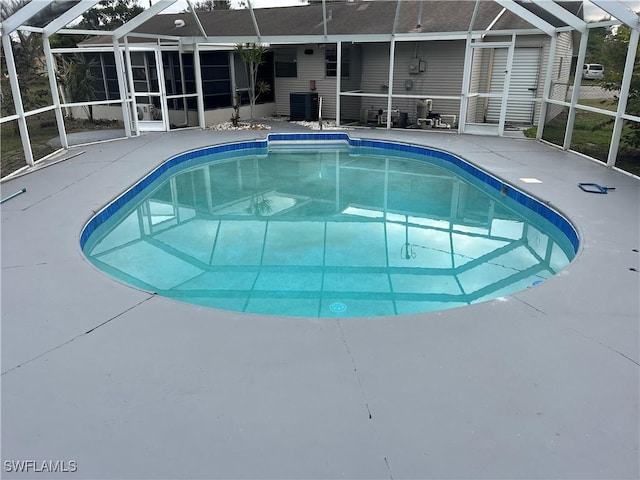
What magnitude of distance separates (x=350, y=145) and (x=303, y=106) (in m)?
2.99

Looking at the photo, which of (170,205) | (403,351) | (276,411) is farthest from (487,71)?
(276,411)

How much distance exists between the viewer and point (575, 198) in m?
5.81

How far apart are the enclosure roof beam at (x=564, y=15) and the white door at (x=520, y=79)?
2.81m

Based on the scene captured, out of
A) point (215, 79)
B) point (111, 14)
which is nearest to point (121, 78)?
point (215, 79)

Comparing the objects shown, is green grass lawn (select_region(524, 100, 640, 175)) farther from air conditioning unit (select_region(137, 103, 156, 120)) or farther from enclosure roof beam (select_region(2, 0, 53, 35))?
enclosure roof beam (select_region(2, 0, 53, 35))

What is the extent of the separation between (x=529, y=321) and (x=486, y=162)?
5488mm

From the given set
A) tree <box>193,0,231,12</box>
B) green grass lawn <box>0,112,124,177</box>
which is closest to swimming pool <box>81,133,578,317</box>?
green grass lawn <box>0,112,124,177</box>

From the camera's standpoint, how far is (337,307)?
4.08m

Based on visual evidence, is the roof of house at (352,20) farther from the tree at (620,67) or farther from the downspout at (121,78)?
the tree at (620,67)

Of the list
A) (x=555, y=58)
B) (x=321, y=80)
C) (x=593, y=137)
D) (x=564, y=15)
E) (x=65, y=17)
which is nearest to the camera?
(x=65, y=17)

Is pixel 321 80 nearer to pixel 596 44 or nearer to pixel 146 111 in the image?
pixel 146 111

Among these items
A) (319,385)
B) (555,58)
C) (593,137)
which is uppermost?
(555,58)

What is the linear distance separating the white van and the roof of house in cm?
206

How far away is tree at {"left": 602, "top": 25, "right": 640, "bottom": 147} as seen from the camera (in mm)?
7496
